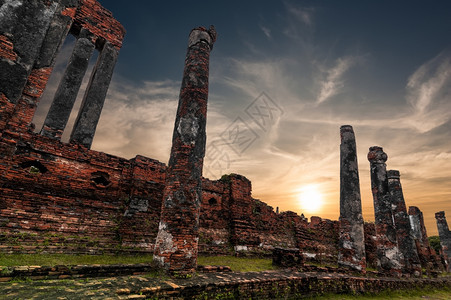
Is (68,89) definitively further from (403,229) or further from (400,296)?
(403,229)

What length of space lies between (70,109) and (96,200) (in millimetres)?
4705

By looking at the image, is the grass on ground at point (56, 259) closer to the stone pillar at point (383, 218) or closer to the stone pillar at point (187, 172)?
the stone pillar at point (187, 172)

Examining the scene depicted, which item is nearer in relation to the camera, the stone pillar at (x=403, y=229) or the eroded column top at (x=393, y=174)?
the stone pillar at (x=403, y=229)

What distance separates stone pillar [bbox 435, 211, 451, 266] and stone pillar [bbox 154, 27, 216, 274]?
2607 centimetres

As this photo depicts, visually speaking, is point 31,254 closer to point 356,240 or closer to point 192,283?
point 192,283

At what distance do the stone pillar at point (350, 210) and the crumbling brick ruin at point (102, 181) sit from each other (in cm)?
4

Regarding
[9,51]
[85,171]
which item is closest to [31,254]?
[85,171]

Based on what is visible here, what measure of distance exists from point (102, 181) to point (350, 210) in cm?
920

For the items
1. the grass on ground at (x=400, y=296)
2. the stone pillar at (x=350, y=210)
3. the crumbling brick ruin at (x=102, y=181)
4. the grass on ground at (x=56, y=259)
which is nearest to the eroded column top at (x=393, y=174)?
the crumbling brick ruin at (x=102, y=181)

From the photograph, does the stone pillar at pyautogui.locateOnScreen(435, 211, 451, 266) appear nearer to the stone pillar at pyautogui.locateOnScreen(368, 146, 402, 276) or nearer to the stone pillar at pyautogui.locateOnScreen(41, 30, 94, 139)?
the stone pillar at pyautogui.locateOnScreen(368, 146, 402, 276)

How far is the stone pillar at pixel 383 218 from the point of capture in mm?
9969

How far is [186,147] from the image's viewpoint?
5.59 metres

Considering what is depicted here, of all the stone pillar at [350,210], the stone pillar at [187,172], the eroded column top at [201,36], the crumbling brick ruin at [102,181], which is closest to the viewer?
the stone pillar at [187,172]

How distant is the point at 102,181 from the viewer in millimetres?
6914
